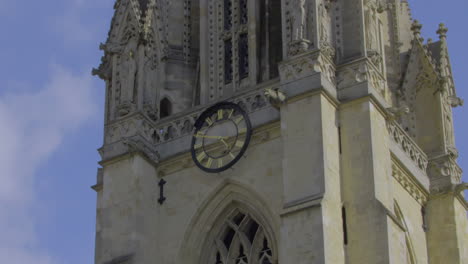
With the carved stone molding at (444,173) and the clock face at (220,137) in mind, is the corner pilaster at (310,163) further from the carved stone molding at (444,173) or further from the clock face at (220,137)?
the carved stone molding at (444,173)

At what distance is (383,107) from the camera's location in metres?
29.0

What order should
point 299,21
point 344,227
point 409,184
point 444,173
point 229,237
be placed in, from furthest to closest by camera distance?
point 444,173 < point 409,184 < point 229,237 < point 299,21 < point 344,227

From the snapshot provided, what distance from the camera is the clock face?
97.1ft

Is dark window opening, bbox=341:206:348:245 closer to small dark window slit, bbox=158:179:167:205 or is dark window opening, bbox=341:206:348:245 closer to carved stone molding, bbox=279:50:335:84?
carved stone molding, bbox=279:50:335:84

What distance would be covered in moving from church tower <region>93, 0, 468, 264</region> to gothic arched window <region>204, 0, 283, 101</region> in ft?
0.10

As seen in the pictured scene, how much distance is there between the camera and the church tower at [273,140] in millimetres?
27719

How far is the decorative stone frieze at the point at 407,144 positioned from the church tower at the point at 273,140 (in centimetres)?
4

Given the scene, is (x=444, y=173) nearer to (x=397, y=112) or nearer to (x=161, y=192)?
(x=397, y=112)

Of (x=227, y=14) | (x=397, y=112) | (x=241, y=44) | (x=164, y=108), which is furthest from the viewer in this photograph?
(x=227, y=14)

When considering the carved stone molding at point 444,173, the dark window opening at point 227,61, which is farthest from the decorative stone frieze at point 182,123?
the carved stone molding at point 444,173

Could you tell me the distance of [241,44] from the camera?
32.1m

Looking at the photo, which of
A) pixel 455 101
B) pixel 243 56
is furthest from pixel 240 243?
pixel 455 101

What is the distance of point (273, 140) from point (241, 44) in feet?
11.6

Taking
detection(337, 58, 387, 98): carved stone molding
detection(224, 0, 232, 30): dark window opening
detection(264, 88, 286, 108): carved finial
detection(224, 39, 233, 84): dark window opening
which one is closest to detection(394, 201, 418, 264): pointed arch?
detection(337, 58, 387, 98): carved stone molding
